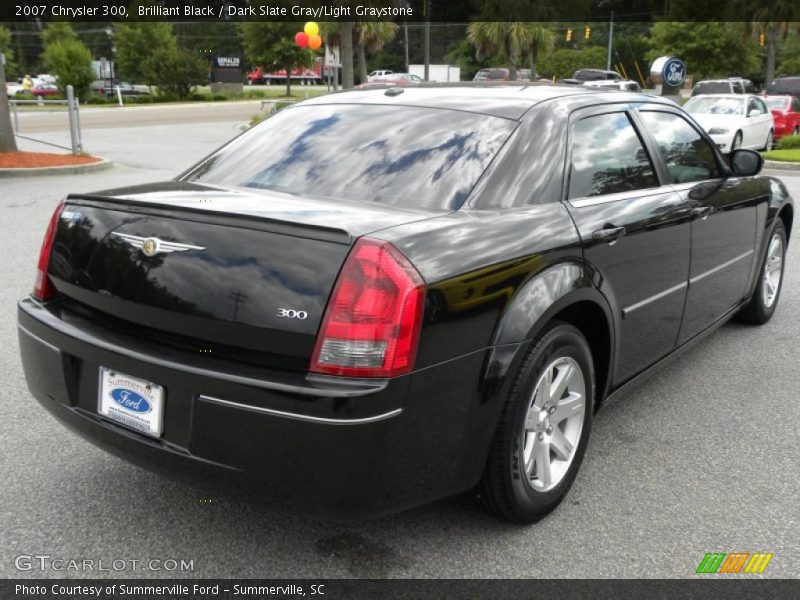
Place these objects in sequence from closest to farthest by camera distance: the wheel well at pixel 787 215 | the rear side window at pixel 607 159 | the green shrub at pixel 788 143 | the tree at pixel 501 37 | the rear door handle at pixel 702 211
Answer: the rear side window at pixel 607 159 → the rear door handle at pixel 702 211 → the wheel well at pixel 787 215 → the green shrub at pixel 788 143 → the tree at pixel 501 37

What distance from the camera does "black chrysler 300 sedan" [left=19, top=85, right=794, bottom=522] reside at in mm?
2340

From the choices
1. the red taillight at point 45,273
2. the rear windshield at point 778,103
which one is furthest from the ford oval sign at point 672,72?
the red taillight at point 45,273

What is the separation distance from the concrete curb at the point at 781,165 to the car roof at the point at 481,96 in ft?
48.6

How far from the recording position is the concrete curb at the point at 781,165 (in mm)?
16888

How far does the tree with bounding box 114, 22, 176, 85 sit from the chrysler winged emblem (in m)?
54.7

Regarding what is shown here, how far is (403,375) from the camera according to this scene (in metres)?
2.34

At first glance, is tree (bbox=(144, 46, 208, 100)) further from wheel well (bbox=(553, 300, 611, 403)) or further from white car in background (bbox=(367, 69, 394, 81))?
wheel well (bbox=(553, 300, 611, 403))

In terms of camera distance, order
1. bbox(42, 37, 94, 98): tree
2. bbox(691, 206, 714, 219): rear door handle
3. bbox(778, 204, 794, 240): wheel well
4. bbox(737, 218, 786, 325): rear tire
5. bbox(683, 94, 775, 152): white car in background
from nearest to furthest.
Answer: bbox(691, 206, 714, 219): rear door handle, bbox(737, 218, 786, 325): rear tire, bbox(778, 204, 794, 240): wheel well, bbox(683, 94, 775, 152): white car in background, bbox(42, 37, 94, 98): tree

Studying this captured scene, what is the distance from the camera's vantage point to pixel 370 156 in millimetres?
3213

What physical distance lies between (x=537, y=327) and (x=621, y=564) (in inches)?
33.6

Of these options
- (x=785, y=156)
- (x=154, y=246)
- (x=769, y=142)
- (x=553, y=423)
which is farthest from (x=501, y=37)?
(x=154, y=246)

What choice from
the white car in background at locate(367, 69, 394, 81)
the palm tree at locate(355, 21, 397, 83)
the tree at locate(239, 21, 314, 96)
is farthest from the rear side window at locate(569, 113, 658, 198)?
the tree at locate(239, 21, 314, 96)

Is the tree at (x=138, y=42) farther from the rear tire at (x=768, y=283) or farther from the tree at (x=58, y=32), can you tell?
the rear tire at (x=768, y=283)

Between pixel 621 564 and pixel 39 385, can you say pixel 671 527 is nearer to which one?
pixel 621 564
